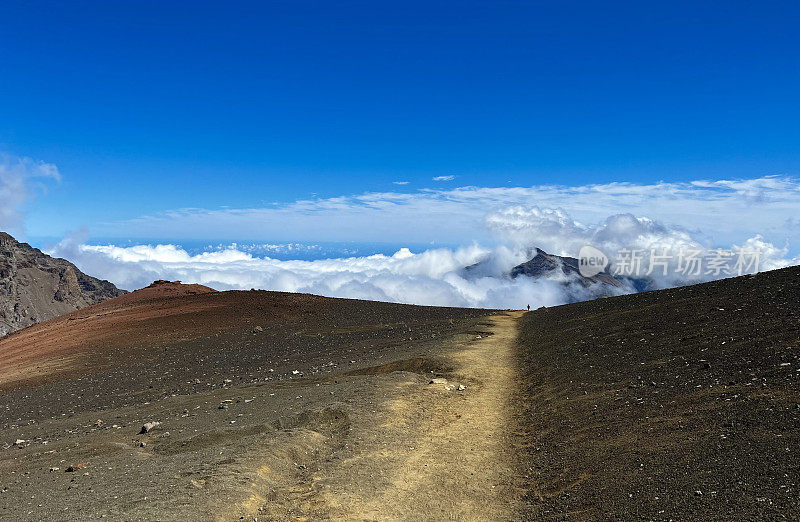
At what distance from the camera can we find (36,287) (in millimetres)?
108625

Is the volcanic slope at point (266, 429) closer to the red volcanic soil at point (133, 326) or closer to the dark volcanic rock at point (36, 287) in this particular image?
the red volcanic soil at point (133, 326)

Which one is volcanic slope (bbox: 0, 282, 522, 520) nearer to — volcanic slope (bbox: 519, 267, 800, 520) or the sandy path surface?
the sandy path surface

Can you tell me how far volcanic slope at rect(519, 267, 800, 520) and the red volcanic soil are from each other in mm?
24356

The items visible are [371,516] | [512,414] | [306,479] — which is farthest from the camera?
[512,414]

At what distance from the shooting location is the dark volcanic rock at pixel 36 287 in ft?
318

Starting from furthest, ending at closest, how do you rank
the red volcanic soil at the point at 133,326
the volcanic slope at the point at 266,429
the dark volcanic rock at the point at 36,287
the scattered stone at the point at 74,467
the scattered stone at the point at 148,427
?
the dark volcanic rock at the point at 36,287 < the red volcanic soil at the point at 133,326 < the scattered stone at the point at 148,427 < the scattered stone at the point at 74,467 < the volcanic slope at the point at 266,429

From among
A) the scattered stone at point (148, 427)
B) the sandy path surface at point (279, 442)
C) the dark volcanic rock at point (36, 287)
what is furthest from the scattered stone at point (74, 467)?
the dark volcanic rock at point (36, 287)

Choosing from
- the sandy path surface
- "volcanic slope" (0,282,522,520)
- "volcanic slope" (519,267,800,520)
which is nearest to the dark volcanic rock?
"volcanic slope" (0,282,522,520)

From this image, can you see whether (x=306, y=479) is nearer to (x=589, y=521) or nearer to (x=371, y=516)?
(x=371, y=516)

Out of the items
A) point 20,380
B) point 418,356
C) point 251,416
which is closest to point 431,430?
point 251,416

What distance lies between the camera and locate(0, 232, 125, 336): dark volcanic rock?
318 feet

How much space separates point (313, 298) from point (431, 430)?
35.2m

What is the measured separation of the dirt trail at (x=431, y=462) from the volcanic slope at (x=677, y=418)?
80cm

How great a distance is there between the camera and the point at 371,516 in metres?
8.75
